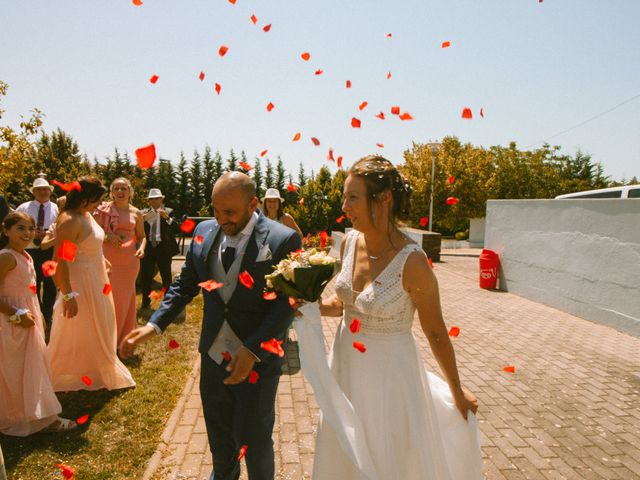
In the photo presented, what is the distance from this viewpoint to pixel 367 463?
252 centimetres

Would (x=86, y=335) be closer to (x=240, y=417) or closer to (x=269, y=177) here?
(x=240, y=417)

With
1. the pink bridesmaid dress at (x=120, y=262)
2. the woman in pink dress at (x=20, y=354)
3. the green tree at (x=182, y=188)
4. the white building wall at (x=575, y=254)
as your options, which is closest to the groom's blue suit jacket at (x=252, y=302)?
the woman in pink dress at (x=20, y=354)

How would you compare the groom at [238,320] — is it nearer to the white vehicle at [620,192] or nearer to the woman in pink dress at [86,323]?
the woman in pink dress at [86,323]

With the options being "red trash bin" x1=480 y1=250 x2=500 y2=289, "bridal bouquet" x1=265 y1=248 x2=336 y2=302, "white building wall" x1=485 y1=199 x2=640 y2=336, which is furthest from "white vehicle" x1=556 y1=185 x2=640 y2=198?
"bridal bouquet" x1=265 y1=248 x2=336 y2=302

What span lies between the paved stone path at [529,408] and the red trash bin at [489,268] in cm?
381

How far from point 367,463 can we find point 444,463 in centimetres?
48

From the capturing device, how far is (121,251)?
666 cm

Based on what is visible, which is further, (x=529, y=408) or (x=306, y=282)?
(x=529, y=408)

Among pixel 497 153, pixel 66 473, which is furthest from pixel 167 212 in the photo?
pixel 497 153

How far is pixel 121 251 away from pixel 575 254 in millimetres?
9438

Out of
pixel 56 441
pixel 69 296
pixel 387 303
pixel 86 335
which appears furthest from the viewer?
pixel 86 335

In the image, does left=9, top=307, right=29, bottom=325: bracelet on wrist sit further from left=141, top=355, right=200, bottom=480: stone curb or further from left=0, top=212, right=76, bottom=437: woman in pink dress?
left=141, top=355, right=200, bottom=480: stone curb

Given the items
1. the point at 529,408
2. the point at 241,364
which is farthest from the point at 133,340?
the point at 529,408

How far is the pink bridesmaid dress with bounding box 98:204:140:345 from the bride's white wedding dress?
4.82 m
